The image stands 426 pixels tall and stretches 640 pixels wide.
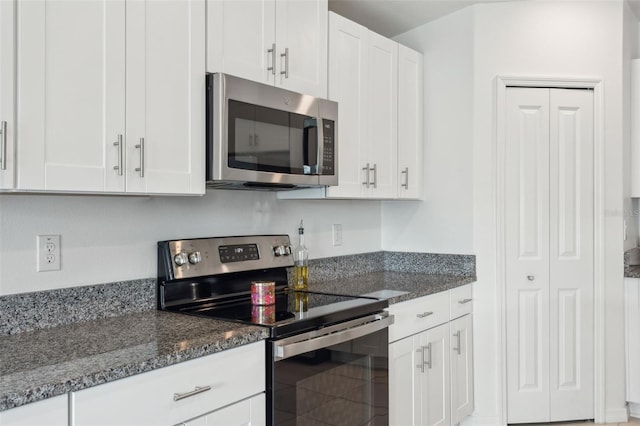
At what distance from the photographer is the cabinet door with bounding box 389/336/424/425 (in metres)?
2.39

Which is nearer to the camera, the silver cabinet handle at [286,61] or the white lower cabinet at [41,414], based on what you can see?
the white lower cabinet at [41,414]

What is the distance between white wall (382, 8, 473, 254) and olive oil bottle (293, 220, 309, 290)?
92cm

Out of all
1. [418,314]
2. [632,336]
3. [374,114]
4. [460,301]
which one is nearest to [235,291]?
[418,314]

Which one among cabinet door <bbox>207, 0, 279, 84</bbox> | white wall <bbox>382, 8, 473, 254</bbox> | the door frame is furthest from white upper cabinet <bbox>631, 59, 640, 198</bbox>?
cabinet door <bbox>207, 0, 279, 84</bbox>

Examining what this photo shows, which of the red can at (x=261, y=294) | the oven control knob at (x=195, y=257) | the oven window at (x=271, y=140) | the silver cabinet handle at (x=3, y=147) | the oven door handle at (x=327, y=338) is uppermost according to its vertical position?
the oven window at (x=271, y=140)

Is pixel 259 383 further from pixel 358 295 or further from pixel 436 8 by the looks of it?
pixel 436 8

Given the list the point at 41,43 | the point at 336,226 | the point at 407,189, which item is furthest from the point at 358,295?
the point at 41,43

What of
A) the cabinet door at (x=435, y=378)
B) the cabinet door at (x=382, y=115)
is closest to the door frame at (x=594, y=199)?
the cabinet door at (x=435, y=378)

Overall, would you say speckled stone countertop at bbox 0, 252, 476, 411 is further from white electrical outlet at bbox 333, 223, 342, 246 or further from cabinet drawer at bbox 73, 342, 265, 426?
white electrical outlet at bbox 333, 223, 342, 246

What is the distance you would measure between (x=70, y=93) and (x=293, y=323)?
3.22 feet

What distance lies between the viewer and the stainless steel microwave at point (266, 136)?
187cm

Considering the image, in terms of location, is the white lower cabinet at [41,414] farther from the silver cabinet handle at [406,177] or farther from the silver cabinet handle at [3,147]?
the silver cabinet handle at [406,177]

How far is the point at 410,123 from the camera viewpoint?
3137 millimetres

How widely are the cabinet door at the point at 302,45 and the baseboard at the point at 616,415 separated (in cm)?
245
